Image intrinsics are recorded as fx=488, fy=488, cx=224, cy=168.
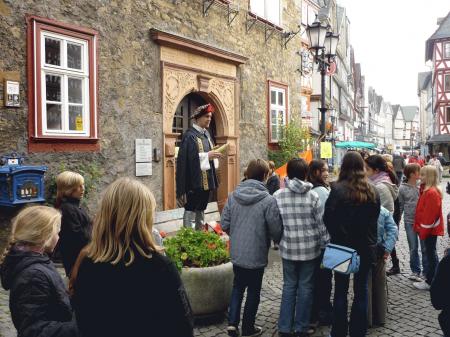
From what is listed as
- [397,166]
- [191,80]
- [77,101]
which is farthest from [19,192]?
[397,166]

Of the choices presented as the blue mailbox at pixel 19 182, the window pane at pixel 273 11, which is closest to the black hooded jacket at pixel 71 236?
the blue mailbox at pixel 19 182

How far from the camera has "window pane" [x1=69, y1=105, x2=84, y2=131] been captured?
7.86 m

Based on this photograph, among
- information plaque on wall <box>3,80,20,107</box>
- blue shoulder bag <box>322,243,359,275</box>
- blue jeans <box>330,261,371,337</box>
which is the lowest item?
blue jeans <box>330,261,371,337</box>

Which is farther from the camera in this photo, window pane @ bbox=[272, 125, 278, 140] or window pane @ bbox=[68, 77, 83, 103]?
window pane @ bbox=[272, 125, 278, 140]

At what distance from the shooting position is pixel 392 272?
22.8ft

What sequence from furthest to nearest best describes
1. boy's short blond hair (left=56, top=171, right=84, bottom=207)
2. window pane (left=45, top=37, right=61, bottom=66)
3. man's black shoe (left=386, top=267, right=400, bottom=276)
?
window pane (left=45, top=37, right=61, bottom=66) < man's black shoe (left=386, top=267, right=400, bottom=276) < boy's short blond hair (left=56, top=171, right=84, bottom=207)

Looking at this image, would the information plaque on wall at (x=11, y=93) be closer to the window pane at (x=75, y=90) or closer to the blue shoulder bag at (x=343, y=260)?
the window pane at (x=75, y=90)

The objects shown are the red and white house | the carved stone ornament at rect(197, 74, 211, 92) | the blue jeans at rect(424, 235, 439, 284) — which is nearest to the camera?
the blue jeans at rect(424, 235, 439, 284)

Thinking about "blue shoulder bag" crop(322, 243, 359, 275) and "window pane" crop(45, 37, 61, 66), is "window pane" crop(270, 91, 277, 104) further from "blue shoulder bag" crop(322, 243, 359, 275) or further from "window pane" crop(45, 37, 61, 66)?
"blue shoulder bag" crop(322, 243, 359, 275)

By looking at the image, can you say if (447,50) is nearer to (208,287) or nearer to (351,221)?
(351,221)

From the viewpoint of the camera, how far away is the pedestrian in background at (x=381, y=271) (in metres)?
4.77

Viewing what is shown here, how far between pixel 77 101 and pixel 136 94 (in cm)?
128

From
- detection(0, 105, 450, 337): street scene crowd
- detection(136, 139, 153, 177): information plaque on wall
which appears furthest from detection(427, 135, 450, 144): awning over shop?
detection(136, 139, 153, 177): information plaque on wall

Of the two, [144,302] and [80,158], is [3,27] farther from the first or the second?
[144,302]
